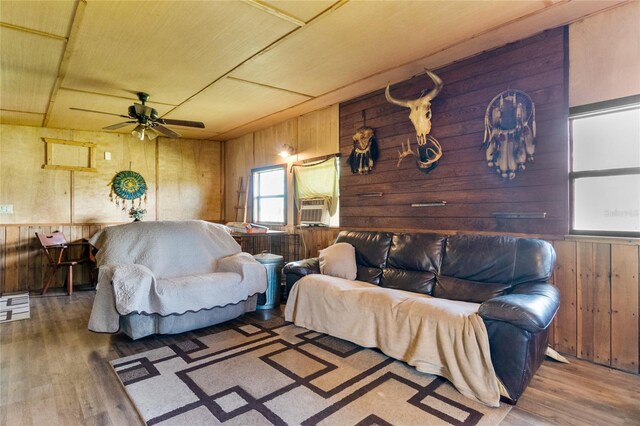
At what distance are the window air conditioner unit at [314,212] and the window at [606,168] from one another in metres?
2.85

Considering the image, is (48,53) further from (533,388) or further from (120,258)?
(533,388)

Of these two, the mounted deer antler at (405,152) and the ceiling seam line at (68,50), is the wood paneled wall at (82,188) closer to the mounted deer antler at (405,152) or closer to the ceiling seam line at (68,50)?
the ceiling seam line at (68,50)

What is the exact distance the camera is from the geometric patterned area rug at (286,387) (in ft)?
6.43

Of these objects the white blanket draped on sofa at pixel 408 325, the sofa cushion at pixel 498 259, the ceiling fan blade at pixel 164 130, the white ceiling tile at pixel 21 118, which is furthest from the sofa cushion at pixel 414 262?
the white ceiling tile at pixel 21 118

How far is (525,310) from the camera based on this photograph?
203cm

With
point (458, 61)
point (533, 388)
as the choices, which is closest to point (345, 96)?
point (458, 61)

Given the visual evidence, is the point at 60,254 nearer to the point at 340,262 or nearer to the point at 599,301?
the point at 340,262

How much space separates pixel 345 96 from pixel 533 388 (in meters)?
3.56

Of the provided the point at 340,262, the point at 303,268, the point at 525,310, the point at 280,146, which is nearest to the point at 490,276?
the point at 525,310

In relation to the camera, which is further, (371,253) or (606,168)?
(371,253)

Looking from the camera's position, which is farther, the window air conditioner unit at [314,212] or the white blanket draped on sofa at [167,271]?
the window air conditioner unit at [314,212]

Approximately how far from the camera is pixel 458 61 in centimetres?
338

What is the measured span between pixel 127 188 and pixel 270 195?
265 cm

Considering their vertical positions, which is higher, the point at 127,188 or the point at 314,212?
the point at 127,188
